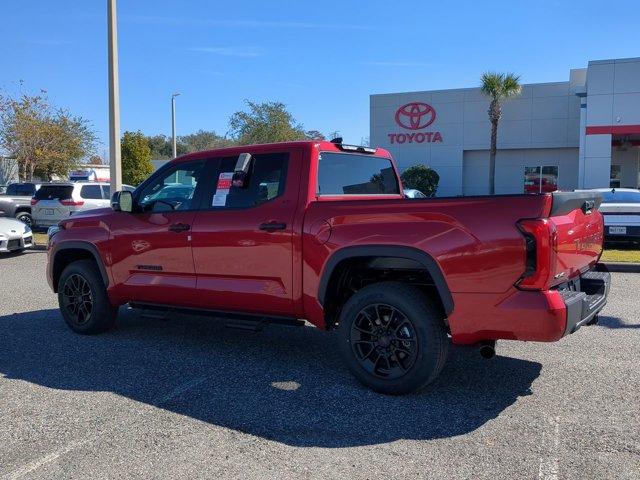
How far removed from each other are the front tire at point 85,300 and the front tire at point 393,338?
290 cm

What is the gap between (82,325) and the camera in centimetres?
640

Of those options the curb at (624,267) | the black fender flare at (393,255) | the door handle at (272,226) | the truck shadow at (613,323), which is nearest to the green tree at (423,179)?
the curb at (624,267)

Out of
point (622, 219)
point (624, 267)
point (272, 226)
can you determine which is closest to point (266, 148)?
point (272, 226)

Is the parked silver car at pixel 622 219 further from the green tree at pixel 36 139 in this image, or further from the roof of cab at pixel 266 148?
the green tree at pixel 36 139

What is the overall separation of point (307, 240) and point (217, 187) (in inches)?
48.4

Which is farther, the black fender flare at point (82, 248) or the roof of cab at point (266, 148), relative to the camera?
the black fender flare at point (82, 248)

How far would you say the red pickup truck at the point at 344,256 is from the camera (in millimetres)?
3963

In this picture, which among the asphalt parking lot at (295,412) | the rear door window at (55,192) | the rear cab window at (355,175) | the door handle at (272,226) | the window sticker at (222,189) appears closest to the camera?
the asphalt parking lot at (295,412)

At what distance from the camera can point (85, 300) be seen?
643 centimetres

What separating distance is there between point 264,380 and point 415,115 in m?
27.7

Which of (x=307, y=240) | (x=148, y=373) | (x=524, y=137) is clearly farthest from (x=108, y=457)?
(x=524, y=137)

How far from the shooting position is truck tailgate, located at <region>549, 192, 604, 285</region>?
13.0 ft

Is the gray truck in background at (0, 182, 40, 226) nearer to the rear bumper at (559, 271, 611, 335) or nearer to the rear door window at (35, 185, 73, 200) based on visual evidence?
the rear door window at (35, 185, 73, 200)

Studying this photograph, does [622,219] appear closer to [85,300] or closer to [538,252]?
[538,252]
